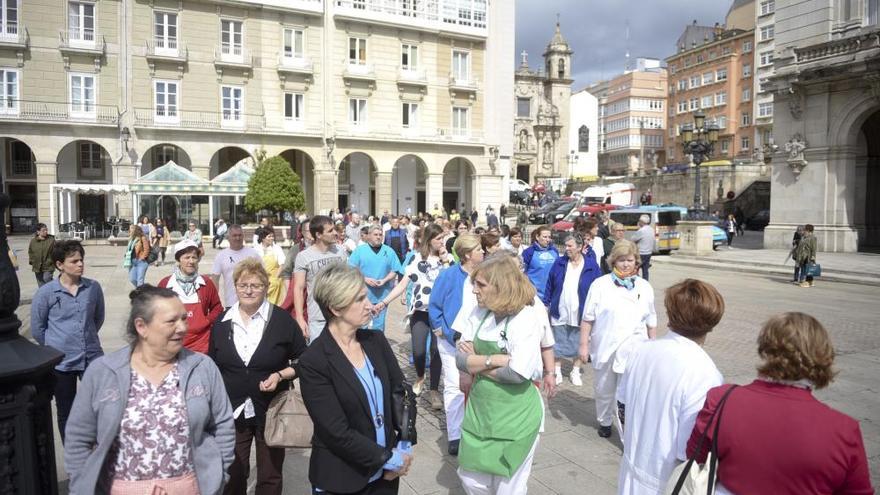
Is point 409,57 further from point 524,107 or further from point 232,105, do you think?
point 524,107

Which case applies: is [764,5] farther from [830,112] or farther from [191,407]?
[191,407]

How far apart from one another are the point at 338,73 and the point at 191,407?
122ft

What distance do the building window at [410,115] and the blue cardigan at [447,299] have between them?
3523 centimetres

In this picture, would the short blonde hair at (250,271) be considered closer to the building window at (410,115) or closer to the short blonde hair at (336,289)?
the short blonde hair at (336,289)

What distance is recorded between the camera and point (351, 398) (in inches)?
109

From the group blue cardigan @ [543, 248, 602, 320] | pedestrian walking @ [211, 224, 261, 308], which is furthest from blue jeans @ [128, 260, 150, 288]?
blue cardigan @ [543, 248, 602, 320]

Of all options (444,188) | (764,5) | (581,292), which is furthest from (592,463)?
(764,5)

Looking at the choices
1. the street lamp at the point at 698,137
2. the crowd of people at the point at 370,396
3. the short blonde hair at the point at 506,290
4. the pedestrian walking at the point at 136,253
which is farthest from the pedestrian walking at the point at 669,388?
the street lamp at the point at 698,137

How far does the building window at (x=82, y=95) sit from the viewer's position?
32.1 meters

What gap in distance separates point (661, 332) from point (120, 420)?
8.67 m

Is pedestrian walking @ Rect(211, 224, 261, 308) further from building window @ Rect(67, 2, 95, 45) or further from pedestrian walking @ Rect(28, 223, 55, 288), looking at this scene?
building window @ Rect(67, 2, 95, 45)

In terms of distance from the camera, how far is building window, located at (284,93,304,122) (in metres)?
36.7

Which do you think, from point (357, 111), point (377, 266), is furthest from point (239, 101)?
point (377, 266)

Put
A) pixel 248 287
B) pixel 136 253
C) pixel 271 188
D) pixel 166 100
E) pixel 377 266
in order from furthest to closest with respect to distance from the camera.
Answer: pixel 166 100, pixel 271 188, pixel 136 253, pixel 377 266, pixel 248 287
